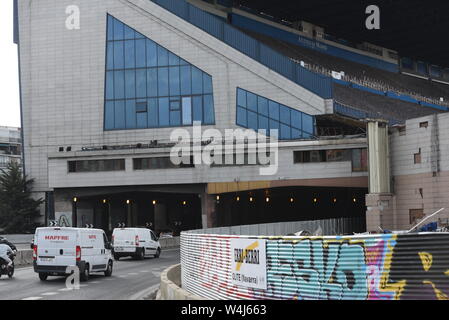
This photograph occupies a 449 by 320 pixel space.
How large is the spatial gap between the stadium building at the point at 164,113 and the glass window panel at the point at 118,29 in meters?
0.15

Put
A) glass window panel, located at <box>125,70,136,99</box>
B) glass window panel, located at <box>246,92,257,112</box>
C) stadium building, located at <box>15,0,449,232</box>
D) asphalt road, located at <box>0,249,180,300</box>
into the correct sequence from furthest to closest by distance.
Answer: glass window panel, located at <box>125,70,136,99</box> < glass window panel, located at <box>246,92,257,112</box> < stadium building, located at <box>15,0,449,232</box> < asphalt road, located at <box>0,249,180,300</box>

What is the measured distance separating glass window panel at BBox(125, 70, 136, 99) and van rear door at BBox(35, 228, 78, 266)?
4532 cm

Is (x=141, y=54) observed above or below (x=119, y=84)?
above

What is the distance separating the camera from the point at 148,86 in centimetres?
7150

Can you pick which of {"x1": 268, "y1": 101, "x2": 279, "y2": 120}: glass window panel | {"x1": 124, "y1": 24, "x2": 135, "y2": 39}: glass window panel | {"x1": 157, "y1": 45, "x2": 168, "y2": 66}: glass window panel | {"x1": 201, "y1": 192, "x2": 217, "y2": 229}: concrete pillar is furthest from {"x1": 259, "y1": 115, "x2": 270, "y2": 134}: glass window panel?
{"x1": 124, "y1": 24, "x2": 135, "y2": 39}: glass window panel

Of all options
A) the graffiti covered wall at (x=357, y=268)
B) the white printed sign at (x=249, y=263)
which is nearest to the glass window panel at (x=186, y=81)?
the white printed sign at (x=249, y=263)

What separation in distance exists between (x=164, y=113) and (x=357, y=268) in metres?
59.6

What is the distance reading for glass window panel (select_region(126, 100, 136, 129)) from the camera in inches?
2835

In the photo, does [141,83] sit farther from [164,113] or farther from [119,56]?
[164,113]

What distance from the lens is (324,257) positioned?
13.0 m

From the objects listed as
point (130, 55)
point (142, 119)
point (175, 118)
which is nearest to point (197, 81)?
point (175, 118)

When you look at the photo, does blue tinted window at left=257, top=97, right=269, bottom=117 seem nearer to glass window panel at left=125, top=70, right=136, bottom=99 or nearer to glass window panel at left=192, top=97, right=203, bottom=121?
glass window panel at left=192, top=97, right=203, bottom=121

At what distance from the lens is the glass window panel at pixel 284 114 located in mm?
67312

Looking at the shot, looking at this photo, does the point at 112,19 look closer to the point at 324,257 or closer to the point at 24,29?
the point at 24,29
